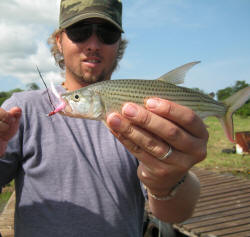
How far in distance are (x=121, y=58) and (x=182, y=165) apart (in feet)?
14.7

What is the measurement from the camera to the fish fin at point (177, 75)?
2.94 metres

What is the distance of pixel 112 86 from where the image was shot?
8.93ft

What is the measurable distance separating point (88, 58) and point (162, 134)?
6.76 feet

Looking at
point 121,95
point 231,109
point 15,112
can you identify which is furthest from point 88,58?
point 231,109

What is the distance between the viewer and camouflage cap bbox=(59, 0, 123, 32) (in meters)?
3.78

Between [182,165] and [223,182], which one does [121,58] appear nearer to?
[182,165]

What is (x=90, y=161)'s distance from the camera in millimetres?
3281

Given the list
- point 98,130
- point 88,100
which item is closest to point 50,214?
point 98,130

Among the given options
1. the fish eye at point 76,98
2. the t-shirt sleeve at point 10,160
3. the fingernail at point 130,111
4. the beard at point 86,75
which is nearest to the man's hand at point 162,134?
the fingernail at point 130,111

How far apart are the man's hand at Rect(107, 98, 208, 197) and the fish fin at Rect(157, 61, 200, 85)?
0.67 meters

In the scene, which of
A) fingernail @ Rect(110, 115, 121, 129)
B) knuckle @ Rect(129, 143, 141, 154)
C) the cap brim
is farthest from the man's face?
knuckle @ Rect(129, 143, 141, 154)

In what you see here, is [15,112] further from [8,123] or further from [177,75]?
[177,75]

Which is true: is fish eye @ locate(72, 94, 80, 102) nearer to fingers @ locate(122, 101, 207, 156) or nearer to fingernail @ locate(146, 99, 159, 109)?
fingers @ locate(122, 101, 207, 156)

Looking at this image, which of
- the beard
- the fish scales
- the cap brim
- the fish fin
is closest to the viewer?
the fish scales
